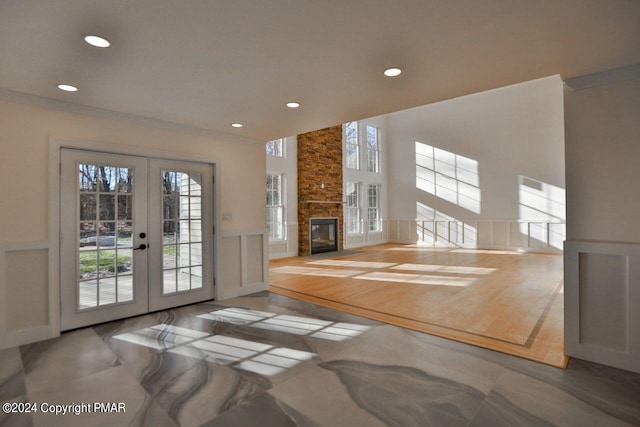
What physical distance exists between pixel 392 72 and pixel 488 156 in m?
8.37

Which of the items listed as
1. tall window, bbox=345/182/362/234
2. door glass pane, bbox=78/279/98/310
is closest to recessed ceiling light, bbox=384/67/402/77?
door glass pane, bbox=78/279/98/310

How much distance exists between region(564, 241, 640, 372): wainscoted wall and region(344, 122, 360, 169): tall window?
321 inches

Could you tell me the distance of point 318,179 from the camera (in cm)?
905

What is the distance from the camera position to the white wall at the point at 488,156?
28.7 ft

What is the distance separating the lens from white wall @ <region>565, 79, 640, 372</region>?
240cm

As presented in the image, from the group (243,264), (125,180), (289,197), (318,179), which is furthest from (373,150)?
(125,180)

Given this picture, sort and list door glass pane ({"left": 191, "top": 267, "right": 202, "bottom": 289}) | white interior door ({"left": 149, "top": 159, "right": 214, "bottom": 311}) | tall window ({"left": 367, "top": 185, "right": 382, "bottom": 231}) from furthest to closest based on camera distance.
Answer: tall window ({"left": 367, "top": 185, "right": 382, "bottom": 231})
door glass pane ({"left": 191, "top": 267, "right": 202, "bottom": 289})
white interior door ({"left": 149, "top": 159, "right": 214, "bottom": 311})

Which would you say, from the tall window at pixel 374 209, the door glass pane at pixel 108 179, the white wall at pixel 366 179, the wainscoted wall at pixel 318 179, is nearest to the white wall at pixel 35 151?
the door glass pane at pixel 108 179

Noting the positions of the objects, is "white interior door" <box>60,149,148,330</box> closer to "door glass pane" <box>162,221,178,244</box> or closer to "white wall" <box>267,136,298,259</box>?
"door glass pane" <box>162,221,178,244</box>

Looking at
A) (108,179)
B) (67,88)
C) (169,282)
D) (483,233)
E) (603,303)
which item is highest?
(67,88)

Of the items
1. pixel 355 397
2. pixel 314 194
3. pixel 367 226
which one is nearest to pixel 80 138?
pixel 355 397

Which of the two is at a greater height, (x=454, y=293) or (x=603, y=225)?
(x=603, y=225)

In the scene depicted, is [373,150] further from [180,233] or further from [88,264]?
[88,264]

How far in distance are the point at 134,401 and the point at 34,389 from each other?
30.3 inches
